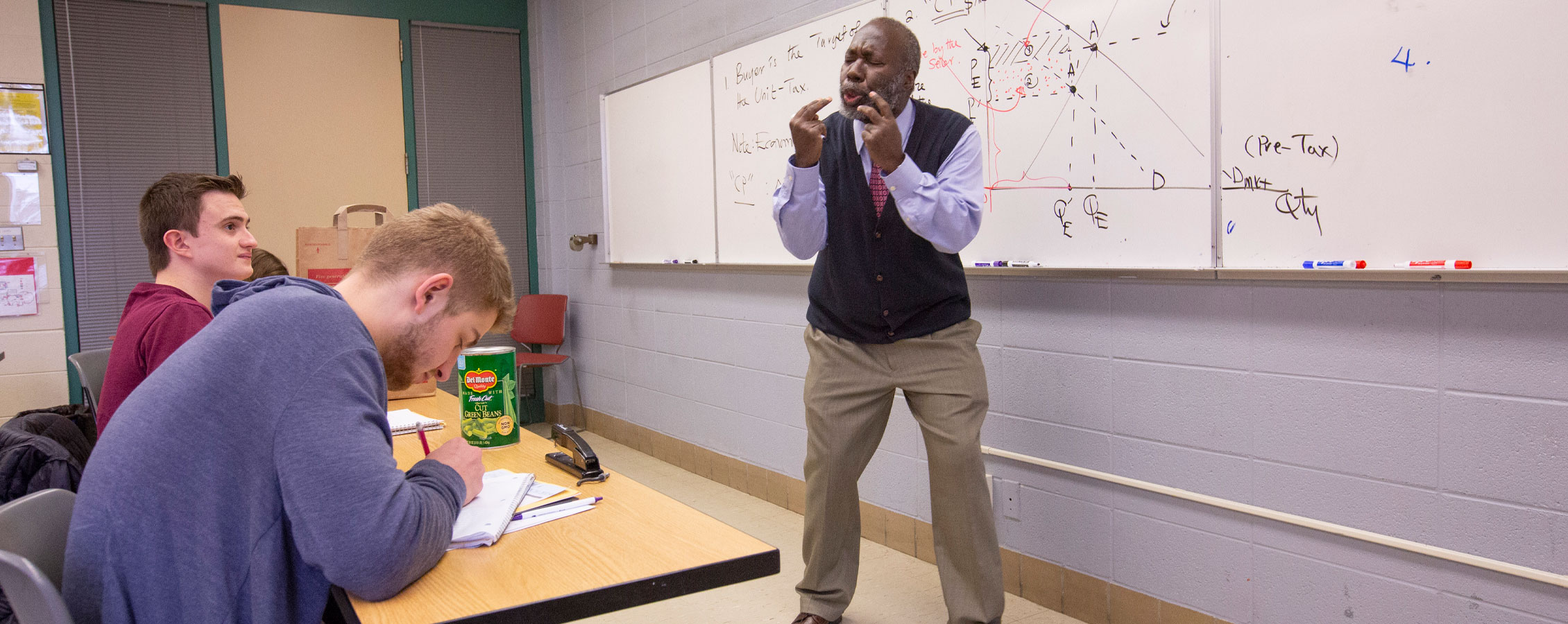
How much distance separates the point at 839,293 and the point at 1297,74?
3.75 ft

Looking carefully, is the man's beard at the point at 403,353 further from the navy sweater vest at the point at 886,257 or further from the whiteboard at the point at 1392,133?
the whiteboard at the point at 1392,133

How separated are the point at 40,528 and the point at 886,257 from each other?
1.68 meters

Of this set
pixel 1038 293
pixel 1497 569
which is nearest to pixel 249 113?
pixel 1038 293

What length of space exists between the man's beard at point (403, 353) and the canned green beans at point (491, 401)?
0.46 metres

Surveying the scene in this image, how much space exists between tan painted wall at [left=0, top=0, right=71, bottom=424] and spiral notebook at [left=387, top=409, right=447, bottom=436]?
339cm

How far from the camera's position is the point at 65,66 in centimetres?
430

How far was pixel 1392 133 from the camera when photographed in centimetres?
180

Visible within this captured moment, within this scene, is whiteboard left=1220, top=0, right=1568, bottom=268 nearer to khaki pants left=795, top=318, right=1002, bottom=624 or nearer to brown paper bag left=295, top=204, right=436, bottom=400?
khaki pants left=795, top=318, right=1002, bottom=624

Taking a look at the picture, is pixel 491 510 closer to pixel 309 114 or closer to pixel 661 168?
pixel 661 168

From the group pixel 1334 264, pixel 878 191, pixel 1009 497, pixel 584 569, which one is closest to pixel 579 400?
pixel 1009 497

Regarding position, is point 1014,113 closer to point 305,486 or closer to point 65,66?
point 305,486

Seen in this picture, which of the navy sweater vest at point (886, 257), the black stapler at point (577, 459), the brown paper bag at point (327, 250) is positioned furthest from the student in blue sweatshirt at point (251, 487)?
the brown paper bag at point (327, 250)

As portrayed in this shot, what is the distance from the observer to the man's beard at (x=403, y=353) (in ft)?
3.85

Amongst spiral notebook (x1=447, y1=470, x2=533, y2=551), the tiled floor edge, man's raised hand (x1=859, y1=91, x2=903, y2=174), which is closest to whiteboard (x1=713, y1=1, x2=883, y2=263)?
the tiled floor edge
